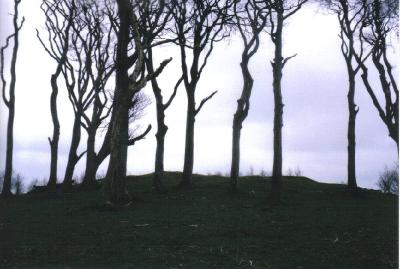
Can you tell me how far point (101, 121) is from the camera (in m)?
28.0

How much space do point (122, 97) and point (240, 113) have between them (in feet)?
26.6

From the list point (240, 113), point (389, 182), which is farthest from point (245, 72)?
point (389, 182)

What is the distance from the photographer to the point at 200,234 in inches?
469

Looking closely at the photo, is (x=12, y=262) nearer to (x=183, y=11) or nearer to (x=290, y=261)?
(x=290, y=261)

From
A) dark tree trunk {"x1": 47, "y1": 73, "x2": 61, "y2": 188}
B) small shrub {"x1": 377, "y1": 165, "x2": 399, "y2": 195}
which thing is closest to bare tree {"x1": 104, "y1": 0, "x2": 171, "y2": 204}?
dark tree trunk {"x1": 47, "y1": 73, "x2": 61, "y2": 188}

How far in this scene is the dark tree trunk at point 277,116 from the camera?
18.1 meters

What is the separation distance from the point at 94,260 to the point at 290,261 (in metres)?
3.85

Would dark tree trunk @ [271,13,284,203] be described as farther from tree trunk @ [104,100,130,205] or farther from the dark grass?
tree trunk @ [104,100,130,205]

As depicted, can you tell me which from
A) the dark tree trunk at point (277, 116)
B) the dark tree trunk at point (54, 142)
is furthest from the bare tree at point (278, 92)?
the dark tree trunk at point (54, 142)

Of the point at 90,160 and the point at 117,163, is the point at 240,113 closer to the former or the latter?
the point at 117,163

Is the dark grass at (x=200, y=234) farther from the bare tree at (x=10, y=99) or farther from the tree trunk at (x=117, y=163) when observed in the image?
the bare tree at (x=10, y=99)

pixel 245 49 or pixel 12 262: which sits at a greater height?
pixel 245 49

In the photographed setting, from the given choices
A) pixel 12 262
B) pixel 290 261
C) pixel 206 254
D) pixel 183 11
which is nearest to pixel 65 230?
pixel 12 262

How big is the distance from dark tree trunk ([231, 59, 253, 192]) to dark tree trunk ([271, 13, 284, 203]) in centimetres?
421
